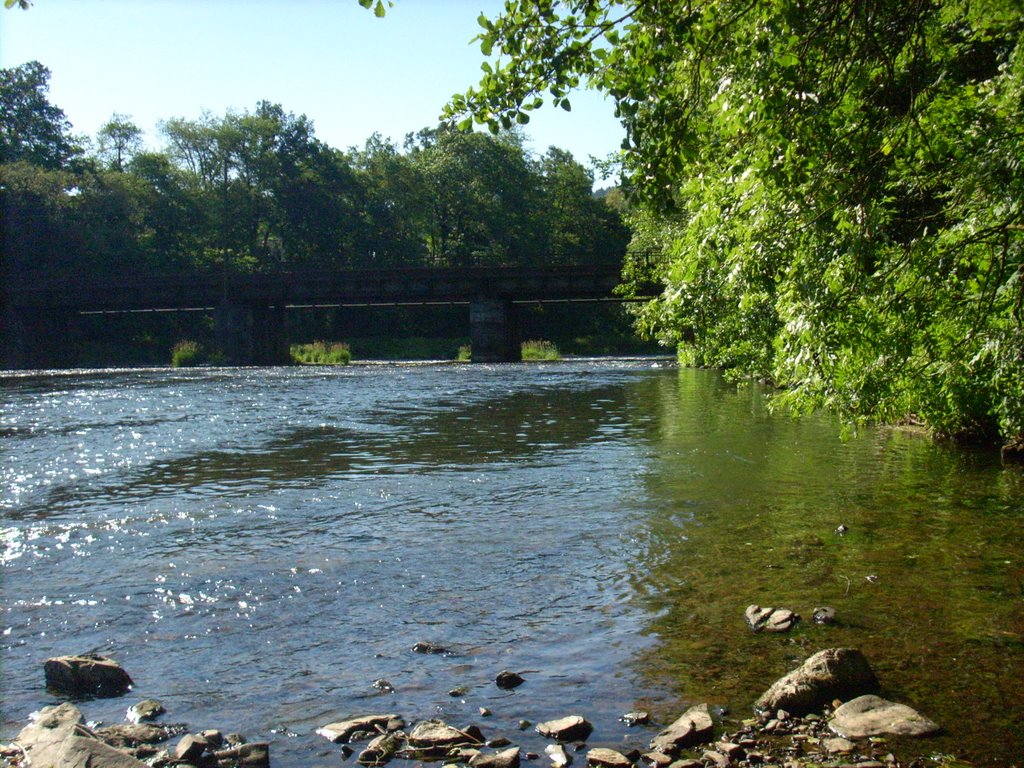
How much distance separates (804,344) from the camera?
9.70m

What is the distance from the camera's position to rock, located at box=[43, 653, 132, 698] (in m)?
6.53

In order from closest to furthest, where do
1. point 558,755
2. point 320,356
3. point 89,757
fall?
point 89,757 → point 558,755 → point 320,356

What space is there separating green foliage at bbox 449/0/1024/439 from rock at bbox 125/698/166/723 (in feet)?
14.7

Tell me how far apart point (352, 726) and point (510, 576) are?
3534 millimetres

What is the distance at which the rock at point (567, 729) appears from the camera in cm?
577

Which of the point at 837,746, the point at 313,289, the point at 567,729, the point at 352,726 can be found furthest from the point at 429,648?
the point at 313,289

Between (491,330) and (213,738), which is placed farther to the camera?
(491,330)

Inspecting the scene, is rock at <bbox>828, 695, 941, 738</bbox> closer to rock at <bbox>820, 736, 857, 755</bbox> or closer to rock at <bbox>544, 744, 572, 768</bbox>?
rock at <bbox>820, 736, 857, 755</bbox>

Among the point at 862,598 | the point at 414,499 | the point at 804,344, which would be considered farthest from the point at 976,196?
the point at 414,499

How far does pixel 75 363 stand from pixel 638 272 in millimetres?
60915

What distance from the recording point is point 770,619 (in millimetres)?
7605

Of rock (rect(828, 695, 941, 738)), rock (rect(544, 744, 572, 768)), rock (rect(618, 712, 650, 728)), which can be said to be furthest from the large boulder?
rock (rect(828, 695, 941, 738))

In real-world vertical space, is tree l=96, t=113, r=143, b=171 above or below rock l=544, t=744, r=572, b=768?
above

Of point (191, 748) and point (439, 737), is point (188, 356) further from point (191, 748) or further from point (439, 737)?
point (439, 737)
